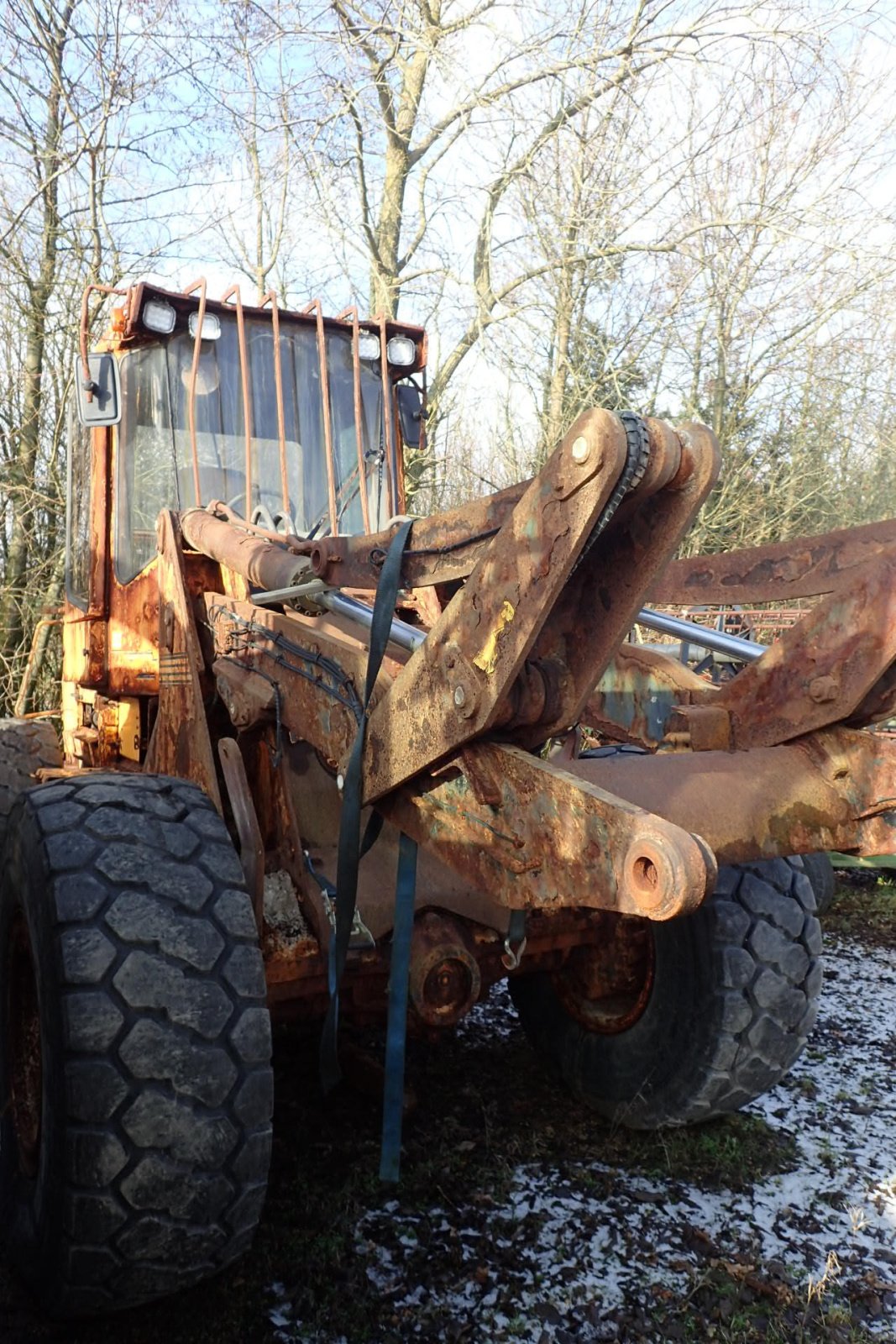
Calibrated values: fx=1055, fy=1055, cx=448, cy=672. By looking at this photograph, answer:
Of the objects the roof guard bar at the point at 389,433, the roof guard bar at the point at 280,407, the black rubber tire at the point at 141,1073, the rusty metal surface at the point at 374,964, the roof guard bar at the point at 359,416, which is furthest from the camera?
the roof guard bar at the point at 389,433

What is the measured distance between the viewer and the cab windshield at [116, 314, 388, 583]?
13.4 feet

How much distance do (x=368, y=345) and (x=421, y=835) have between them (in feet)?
9.33

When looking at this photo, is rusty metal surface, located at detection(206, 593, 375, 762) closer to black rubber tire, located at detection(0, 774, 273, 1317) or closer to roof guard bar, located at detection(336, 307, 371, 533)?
black rubber tire, located at detection(0, 774, 273, 1317)

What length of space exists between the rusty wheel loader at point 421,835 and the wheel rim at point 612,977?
0.04ft

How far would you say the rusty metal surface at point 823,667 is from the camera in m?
2.36

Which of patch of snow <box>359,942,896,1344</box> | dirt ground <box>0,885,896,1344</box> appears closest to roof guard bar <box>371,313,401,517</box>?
dirt ground <box>0,885,896,1344</box>

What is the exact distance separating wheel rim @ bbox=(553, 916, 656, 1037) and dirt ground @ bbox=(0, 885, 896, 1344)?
342mm

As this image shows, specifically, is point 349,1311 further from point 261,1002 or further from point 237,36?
point 237,36

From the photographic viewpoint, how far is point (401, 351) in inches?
182

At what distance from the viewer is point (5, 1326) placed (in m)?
2.42

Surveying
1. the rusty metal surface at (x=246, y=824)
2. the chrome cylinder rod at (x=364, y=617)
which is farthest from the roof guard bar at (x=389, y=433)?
the chrome cylinder rod at (x=364, y=617)

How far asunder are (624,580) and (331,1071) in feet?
5.00

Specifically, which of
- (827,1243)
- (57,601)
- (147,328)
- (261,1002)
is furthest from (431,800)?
(57,601)

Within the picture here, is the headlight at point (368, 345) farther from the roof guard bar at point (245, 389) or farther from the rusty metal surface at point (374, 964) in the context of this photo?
the rusty metal surface at point (374, 964)
